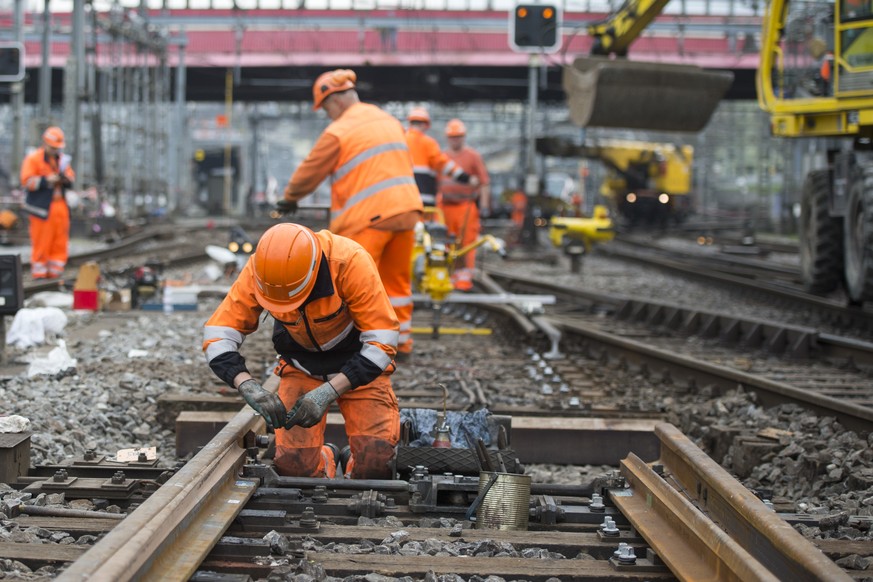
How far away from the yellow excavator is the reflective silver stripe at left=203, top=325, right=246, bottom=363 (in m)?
6.99

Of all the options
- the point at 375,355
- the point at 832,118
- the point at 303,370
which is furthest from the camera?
the point at 832,118

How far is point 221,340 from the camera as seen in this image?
4.67 m

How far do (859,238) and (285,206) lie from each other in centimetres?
595

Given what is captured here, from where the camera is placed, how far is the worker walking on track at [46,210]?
530 inches

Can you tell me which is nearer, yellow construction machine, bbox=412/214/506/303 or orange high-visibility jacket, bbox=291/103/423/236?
orange high-visibility jacket, bbox=291/103/423/236

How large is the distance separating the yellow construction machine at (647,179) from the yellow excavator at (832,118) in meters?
22.3

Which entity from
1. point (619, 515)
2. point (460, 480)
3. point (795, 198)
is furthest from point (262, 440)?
point (795, 198)

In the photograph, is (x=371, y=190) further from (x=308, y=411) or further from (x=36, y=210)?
(x=36, y=210)

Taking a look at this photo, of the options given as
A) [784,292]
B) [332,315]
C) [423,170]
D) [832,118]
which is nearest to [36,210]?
[423,170]

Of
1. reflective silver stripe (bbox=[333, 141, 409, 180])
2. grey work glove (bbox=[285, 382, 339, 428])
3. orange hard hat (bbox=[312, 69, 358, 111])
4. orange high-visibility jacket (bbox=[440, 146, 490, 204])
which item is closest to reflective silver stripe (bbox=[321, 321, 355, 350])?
grey work glove (bbox=[285, 382, 339, 428])

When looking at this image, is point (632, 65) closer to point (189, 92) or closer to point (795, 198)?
point (795, 198)

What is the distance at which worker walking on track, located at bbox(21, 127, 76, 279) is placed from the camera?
1347 centimetres

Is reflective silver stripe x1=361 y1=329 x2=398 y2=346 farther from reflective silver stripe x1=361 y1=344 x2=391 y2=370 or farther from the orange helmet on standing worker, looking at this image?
the orange helmet on standing worker

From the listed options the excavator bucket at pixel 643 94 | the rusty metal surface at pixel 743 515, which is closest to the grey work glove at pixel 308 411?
the rusty metal surface at pixel 743 515
